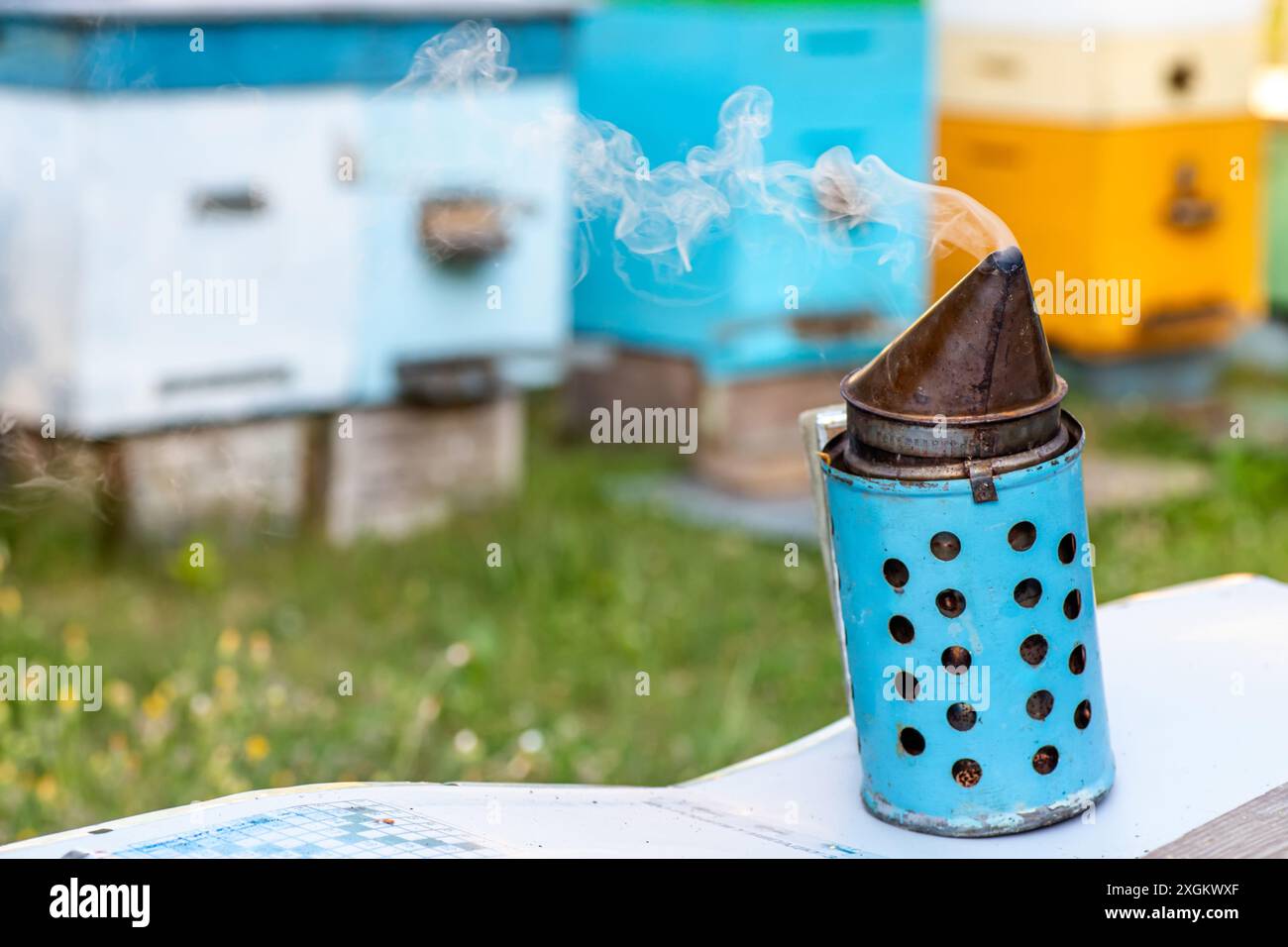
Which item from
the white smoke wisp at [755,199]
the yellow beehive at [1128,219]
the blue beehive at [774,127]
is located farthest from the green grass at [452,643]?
the white smoke wisp at [755,199]

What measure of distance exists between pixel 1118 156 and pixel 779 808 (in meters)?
4.46

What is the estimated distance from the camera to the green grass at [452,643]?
321 cm

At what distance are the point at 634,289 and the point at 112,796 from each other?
9.19 ft

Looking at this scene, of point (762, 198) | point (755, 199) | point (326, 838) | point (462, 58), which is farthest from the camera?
point (462, 58)

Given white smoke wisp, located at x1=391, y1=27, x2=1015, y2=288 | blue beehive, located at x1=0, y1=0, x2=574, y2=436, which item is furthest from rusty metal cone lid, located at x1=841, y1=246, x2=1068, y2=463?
blue beehive, located at x1=0, y1=0, x2=574, y2=436

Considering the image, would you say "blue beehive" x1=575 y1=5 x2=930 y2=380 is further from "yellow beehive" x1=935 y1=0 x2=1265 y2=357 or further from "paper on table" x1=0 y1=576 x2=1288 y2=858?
"paper on table" x1=0 y1=576 x2=1288 y2=858

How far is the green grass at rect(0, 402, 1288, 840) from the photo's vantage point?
321cm

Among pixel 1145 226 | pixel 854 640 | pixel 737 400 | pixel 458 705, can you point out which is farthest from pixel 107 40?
pixel 1145 226

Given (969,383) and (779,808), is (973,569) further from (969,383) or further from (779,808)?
(779,808)

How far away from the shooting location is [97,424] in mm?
4160

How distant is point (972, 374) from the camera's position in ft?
4.90

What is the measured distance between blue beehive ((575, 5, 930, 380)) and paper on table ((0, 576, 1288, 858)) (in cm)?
326

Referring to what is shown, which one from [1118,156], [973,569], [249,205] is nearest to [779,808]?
[973,569]

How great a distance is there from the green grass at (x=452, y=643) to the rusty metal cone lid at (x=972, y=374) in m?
1.71
